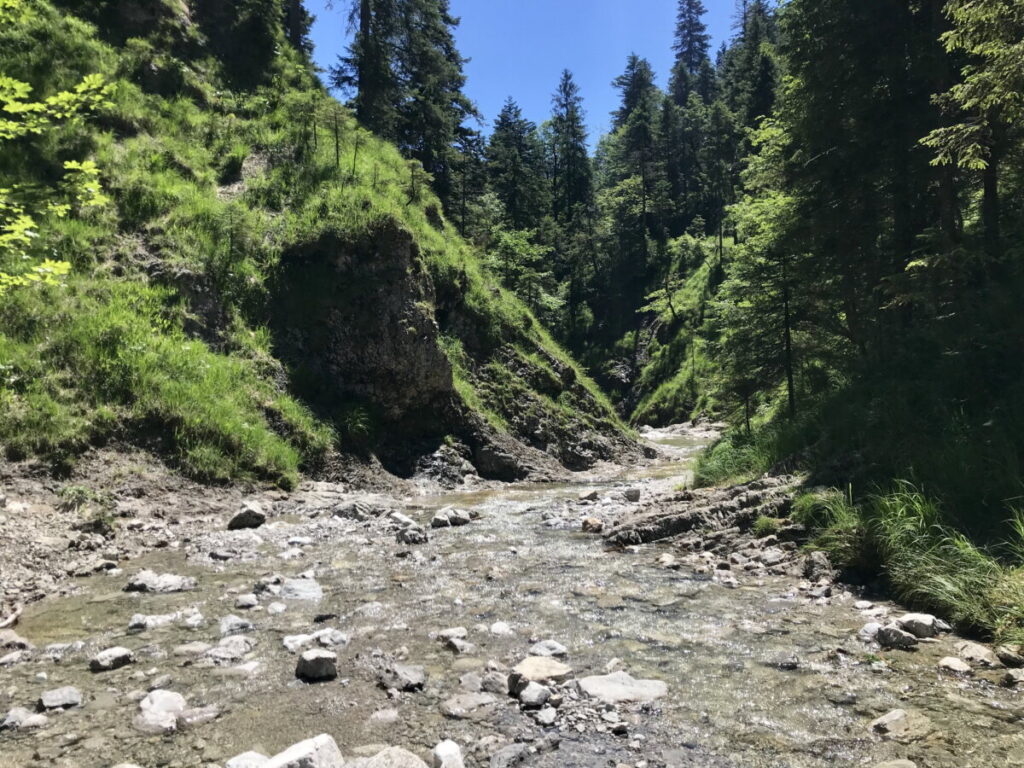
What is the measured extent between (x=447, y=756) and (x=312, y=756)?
767mm

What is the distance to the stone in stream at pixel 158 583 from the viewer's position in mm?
6656

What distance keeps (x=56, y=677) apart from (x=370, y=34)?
103ft

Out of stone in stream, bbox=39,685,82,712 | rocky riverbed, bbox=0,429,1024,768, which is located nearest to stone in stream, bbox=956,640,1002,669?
rocky riverbed, bbox=0,429,1024,768

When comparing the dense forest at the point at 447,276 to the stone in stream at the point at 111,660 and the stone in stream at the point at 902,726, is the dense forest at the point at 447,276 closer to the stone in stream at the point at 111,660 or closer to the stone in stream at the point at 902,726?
the stone in stream at the point at 902,726

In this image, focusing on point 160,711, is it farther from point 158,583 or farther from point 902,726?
point 902,726

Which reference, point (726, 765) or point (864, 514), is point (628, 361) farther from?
point (726, 765)

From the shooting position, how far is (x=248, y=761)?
11.3ft

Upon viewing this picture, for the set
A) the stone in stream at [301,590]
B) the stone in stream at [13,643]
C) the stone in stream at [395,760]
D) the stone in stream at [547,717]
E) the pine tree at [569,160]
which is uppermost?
the pine tree at [569,160]

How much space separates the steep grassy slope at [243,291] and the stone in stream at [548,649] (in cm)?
873

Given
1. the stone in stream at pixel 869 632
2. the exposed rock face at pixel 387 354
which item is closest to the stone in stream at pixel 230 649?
the stone in stream at pixel 869 632

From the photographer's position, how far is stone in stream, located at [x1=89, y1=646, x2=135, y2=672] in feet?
15.3

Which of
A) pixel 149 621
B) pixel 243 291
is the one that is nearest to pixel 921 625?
pixel 149 621

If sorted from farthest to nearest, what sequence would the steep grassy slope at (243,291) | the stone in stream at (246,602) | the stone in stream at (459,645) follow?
1. the steep grassy slope at (243,291)
2. the stone in stream at (246,602)
3. the stone in stream at (459,645)

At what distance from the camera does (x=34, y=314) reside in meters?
11.3
